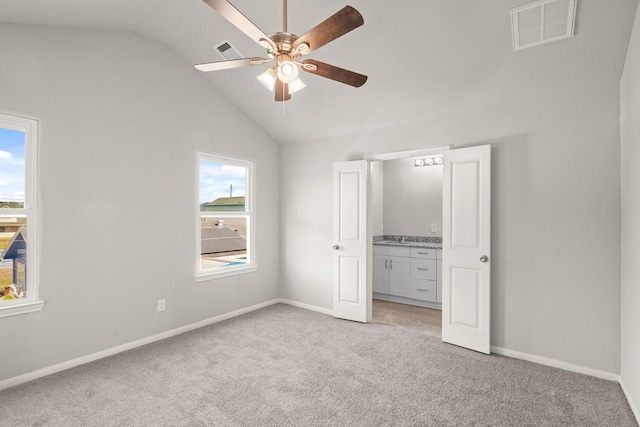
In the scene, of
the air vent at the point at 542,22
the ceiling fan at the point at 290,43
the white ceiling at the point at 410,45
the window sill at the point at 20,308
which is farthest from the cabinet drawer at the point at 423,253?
the window sill at the point at 20,308

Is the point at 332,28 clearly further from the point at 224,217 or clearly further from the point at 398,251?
the point at 398,251

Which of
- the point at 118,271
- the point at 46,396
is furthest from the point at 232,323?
the point at 46,396

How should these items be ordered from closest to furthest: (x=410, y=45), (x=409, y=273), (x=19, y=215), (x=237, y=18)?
(x=237, y=18)
(x=19, y=215)
(x=410, y=45)
(x=409, y=273)

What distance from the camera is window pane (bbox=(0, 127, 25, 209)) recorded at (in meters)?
2.72

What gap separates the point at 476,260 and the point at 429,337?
1045 millimetres

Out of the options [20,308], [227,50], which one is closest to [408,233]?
[227,50]

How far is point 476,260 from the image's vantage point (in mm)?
3400

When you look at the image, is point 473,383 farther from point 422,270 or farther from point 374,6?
point 374,6

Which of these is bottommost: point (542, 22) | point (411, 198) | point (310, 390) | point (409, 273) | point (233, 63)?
point (310, 390)

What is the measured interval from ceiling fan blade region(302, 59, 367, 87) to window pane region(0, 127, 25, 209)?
98.5 inches

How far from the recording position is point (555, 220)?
3064 millimetres

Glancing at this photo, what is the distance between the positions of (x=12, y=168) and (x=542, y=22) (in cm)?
434

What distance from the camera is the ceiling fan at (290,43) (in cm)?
171

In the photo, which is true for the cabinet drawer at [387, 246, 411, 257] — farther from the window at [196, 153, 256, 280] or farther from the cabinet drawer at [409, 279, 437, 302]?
the window at [196, 153, 256, 280]
